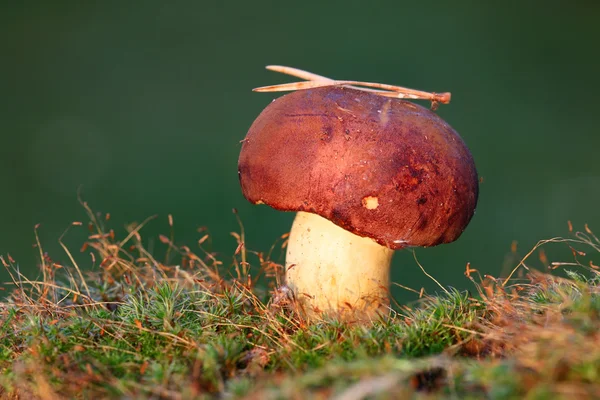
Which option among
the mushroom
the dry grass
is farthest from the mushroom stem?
the dry grass

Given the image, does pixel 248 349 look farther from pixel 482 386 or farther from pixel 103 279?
pixel 103 279

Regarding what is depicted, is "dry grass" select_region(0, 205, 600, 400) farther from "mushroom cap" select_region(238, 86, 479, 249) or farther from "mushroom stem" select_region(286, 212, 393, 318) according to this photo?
"mushroom cap" select_region(238, 86, 479, 249)

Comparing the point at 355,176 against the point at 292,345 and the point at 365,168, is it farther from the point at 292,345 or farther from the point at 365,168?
the point at 292,345

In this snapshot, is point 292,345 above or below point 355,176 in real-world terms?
below

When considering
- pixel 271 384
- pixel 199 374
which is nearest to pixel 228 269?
pixel 199 374

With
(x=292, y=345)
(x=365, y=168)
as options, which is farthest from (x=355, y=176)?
(x=292, y=345)

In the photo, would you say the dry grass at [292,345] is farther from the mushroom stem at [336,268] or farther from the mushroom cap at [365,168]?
the mushroom cap at [365,168]

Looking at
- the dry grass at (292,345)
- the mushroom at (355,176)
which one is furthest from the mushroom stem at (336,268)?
the dry grass at (292,345)
